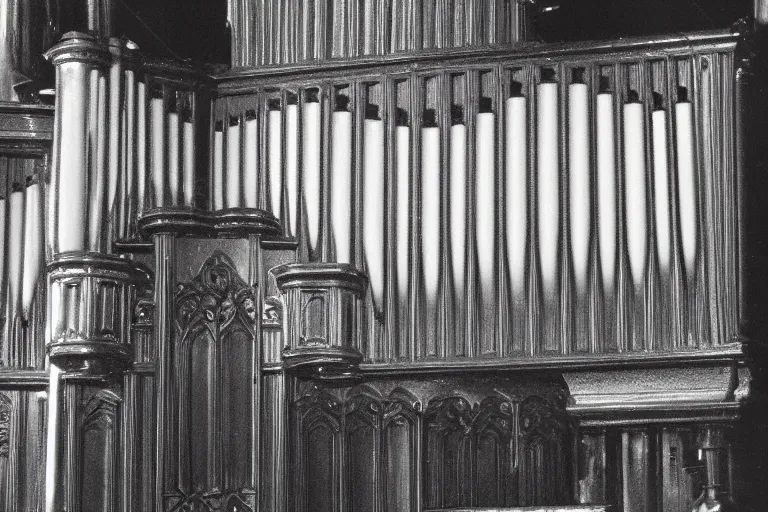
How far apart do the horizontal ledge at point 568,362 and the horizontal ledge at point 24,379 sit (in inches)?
73.8

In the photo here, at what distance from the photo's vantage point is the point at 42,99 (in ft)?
39.6

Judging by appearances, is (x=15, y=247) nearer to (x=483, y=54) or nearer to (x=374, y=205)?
(x=374, y=205)

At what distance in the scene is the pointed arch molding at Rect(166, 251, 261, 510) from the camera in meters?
9.70

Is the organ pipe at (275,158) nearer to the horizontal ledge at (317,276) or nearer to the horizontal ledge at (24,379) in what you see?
the horizontal ledge at (317,276)

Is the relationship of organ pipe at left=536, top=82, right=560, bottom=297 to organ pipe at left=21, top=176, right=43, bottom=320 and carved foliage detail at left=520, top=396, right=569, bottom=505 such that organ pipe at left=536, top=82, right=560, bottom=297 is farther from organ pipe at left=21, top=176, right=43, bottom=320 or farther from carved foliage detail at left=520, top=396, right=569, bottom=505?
organ pipe at left=21, top=176, right=43, bottom=320

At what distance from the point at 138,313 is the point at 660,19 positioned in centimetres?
388

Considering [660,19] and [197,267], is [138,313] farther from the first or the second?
[660,19]

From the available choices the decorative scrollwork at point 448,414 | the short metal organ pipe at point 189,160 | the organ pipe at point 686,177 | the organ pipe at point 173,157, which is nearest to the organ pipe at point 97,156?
the organ pipe at point 173,157

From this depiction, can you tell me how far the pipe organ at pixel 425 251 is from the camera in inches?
408

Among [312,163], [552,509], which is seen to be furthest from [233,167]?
[552,509]

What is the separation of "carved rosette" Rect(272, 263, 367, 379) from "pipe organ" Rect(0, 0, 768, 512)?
0.01 metres

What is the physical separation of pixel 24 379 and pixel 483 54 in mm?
3297

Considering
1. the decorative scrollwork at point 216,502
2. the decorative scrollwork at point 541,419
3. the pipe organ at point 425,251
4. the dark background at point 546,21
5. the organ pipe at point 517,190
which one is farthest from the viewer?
the dark background at point 546,21


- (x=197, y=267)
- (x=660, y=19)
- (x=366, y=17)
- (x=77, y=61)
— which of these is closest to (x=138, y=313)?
(x=197, y=267)
